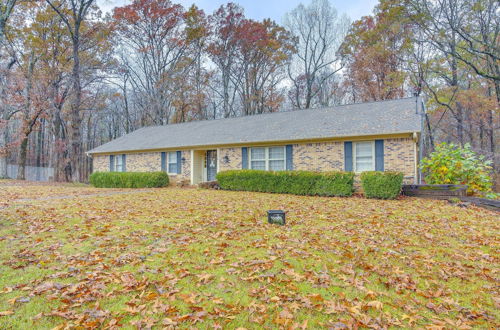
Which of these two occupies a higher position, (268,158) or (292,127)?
(292,127)

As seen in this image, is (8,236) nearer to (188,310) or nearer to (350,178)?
(188,310)

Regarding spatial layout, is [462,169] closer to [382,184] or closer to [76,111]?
[382,184]

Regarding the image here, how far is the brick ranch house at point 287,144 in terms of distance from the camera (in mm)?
11539

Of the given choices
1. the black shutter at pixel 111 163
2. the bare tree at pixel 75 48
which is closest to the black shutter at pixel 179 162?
the black shutter at pixel 111 163

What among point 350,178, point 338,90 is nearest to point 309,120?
point 350,178

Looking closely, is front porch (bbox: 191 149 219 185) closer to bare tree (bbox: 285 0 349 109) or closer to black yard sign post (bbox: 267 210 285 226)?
black yard sign post (bbox: 267 210 285 226)

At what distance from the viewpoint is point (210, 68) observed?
27.9 meters

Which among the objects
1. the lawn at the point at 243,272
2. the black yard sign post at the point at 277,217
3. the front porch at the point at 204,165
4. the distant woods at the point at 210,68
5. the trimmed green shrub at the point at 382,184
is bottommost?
the lawn at the point at 243,272

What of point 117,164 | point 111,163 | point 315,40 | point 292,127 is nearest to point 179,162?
point 117,164

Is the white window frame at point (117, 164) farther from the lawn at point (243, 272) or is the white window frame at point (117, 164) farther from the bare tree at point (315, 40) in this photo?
the bare tree at point (315, 40)

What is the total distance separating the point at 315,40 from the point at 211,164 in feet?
55.0

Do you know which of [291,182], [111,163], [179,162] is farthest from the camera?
[111,163]

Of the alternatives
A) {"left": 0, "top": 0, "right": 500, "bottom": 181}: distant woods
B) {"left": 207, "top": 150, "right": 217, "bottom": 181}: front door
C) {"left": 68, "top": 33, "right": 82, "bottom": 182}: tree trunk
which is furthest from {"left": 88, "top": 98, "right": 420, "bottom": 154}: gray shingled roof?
{"left": 0, "top": 0, "right": 500, "bottom": 181}: distant woods

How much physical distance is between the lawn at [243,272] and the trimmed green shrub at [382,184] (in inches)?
133
